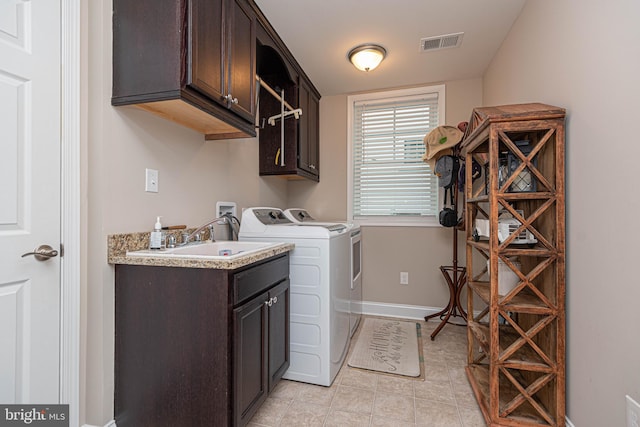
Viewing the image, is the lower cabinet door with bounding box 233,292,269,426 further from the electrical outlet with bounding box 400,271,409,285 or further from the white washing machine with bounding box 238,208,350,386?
the electrical outlet with bounding box 400,271,409,285

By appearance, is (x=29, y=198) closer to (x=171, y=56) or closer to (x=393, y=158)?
(x=171, y=56)

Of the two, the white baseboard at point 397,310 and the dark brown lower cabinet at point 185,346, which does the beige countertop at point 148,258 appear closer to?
the dark brown lower cabinet at point 185,346

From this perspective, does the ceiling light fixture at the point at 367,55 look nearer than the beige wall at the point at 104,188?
No

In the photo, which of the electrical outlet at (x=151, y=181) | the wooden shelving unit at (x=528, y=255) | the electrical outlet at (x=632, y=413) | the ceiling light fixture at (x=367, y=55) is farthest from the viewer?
the ceiling light fixture at (x=367, y=55)

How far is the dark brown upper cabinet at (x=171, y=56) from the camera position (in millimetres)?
1264

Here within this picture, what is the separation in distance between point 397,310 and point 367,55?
244 centimetres

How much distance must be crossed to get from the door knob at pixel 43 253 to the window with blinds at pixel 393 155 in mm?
2507

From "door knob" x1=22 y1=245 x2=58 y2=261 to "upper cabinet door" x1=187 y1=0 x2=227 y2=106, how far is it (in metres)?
0.88

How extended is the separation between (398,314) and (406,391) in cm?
131

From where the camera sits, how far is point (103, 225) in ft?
4.25

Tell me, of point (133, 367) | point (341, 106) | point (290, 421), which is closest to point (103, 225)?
point (133, 367)

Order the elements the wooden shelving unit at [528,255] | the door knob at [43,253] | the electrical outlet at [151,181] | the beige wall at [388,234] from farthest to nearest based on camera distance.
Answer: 1. the beige wall at [388,234]
2. the electrical outlet at [151,181]
3. the wooden shelving unit at [528,255]
4. the door knob at [43,253]

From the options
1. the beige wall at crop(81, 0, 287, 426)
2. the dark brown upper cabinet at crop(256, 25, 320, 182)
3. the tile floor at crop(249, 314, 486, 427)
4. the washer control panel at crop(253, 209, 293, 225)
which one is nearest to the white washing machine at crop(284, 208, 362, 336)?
the washer control panel at crop(253, 209, 293, 225)

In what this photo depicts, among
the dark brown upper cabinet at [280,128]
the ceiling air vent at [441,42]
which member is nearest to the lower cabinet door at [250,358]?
the dark brown upper cabinet at [280,128]
